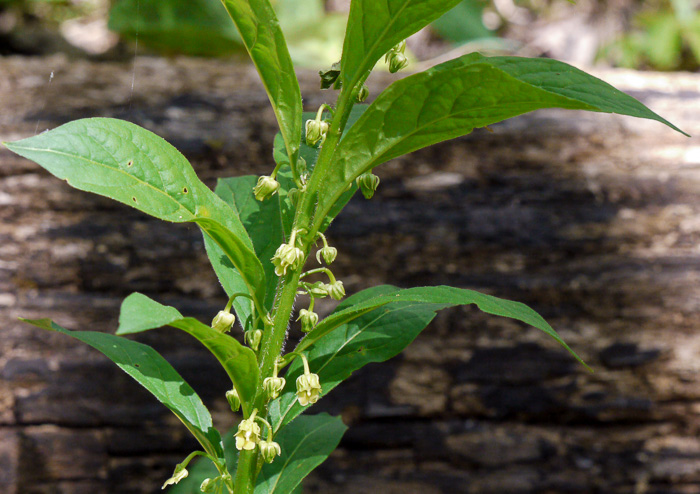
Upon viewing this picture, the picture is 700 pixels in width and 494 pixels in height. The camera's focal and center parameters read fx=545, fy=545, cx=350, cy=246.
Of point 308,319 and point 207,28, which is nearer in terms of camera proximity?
point 308,319

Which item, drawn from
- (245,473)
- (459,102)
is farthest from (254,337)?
(459,102)

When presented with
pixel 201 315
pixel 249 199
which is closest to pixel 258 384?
pixel 249 199

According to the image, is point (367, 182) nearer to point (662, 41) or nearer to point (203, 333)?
point (203, 333)

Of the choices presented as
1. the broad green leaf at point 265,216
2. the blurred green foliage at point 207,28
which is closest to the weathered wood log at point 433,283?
the broad green leaf at point 265,216

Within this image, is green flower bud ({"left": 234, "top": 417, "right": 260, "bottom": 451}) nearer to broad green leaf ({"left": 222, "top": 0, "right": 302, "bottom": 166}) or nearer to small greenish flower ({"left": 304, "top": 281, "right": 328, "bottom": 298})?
small greenish flower ({"left": 304, "top": 281, "right": 328, "bottom": 298})

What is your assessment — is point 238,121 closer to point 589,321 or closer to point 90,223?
point 90,223

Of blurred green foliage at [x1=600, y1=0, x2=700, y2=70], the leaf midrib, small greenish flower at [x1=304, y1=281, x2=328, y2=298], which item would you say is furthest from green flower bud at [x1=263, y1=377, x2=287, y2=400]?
blurred green foliage at [x1=600, y1=0, x2=700, y2=70]

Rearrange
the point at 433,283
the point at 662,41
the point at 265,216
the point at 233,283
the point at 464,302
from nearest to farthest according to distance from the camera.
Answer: the point at 464,302
the point at 233,283
the point at 265,216
the point at 433,283
the point at 662,41
